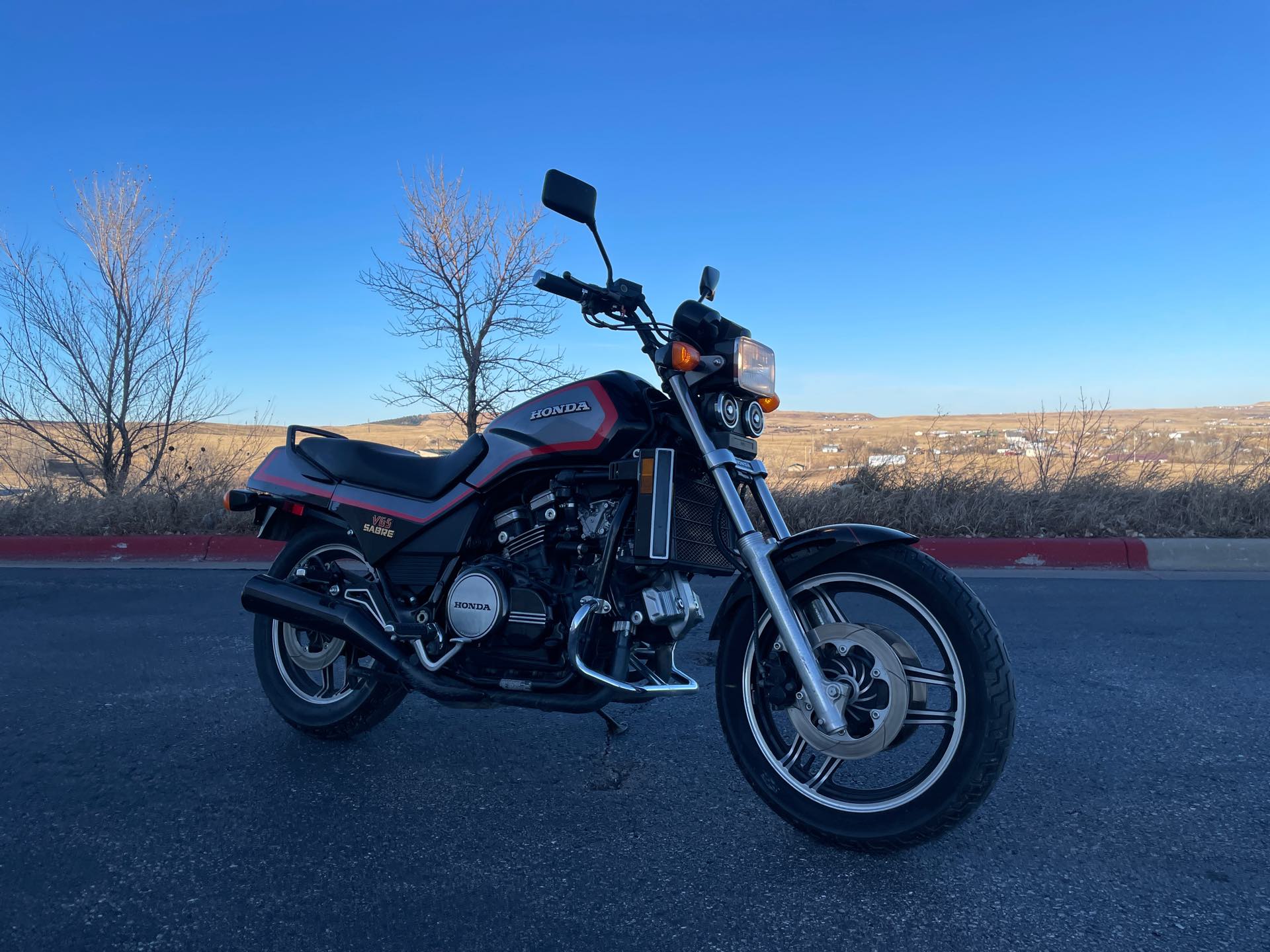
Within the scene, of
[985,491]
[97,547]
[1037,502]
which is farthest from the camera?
[985,491]

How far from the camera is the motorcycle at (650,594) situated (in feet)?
7.97

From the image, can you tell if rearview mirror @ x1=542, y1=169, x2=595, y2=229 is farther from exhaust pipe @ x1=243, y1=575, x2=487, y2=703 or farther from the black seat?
exhaust pipe @ x1=243, y1=575, x2=487, y2=703

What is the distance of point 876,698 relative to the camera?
248 cm

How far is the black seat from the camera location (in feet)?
10.5

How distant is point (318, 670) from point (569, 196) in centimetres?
211

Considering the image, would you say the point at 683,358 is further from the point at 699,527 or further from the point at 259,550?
the point at 259,550

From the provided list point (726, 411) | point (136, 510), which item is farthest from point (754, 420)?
point (136, 510)

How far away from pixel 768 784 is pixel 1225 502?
8.41 metres

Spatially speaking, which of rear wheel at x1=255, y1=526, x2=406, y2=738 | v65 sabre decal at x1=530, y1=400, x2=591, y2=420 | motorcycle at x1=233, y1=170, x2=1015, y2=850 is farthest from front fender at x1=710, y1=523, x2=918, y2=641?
rear wheel at x1=255, y1=526, x2=406, y2=738

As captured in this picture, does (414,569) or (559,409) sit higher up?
(559,409)

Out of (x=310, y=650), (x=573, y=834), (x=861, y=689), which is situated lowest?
(x=573, y=834)

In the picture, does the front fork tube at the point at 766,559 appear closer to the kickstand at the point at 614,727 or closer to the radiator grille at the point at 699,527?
the radiator grille at the point at 699,527

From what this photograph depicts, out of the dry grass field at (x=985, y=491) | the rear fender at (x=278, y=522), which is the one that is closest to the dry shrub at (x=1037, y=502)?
the dry grass field at (x=985, y=491)

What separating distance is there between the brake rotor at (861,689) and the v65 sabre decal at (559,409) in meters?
1.01
